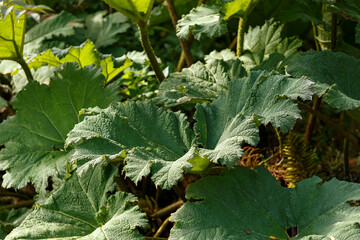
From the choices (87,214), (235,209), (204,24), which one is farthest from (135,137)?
(204,24)

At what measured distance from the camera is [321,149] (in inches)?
86.5

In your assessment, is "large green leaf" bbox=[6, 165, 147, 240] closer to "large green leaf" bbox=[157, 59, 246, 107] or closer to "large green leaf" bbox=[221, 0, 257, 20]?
"large green leaf" bbox=[157, 59, 246, 107]

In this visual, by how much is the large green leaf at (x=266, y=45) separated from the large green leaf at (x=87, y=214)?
77 centimetres

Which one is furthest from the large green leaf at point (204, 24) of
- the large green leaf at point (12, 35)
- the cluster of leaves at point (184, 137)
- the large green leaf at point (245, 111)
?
the large green leaf at point (12, 35)

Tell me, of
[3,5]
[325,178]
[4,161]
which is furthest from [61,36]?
[325,178]

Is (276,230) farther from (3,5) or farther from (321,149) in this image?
(3,5)

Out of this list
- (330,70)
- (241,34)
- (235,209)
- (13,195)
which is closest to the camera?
(235,209)

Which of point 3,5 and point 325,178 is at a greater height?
point 3,5

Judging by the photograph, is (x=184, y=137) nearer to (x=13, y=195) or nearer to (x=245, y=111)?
(x=245, y=111)

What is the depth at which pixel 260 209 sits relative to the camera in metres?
1.30

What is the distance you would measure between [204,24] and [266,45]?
38 centimetres

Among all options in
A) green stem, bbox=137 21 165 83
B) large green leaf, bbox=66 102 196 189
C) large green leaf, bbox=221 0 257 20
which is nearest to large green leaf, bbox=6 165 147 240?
large green leaf, bbox=66 102 196 189

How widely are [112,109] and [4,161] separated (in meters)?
0.46

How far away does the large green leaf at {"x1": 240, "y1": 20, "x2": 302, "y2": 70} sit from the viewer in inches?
70.1
